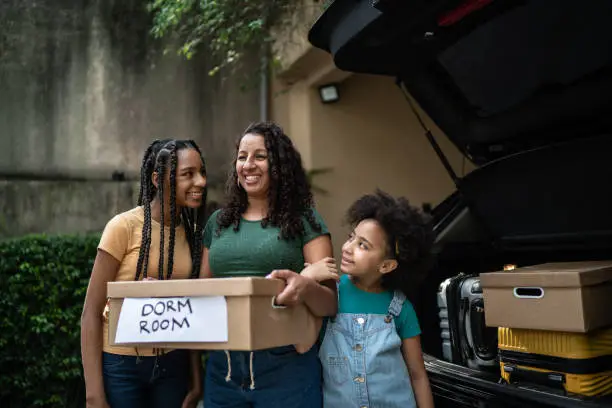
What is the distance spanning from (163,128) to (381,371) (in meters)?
4.22

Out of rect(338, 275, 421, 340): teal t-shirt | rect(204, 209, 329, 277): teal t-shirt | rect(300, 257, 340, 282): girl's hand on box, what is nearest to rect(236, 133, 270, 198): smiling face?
rect(204, 209, 329, 277): teal t-shirt

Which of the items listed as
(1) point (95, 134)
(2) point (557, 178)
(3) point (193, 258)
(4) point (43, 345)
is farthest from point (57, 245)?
(2) point (557, 178)

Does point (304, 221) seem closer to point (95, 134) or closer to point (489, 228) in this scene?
point (489, 228)

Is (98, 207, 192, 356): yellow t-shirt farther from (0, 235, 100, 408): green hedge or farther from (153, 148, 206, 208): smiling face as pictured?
(0, 235, 100, 408): green hedge

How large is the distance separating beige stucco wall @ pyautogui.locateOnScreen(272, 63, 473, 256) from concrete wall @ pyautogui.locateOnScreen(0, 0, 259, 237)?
72 centimetres

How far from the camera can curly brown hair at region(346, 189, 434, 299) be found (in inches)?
77.0

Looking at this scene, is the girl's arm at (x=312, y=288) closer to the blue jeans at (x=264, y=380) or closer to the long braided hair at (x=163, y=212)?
the blue jeans at (x=264, y=380)

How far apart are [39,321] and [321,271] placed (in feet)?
9.89

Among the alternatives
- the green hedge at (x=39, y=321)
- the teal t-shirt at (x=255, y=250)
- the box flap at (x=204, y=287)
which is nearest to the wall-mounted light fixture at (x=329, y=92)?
A: the green hedge at (x=39, y=321)

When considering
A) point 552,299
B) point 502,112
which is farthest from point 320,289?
point 502,112

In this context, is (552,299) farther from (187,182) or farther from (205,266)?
(187,182)

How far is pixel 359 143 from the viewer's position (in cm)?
570

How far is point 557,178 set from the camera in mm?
2623

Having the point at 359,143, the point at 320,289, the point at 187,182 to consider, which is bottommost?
the point at 320,289
